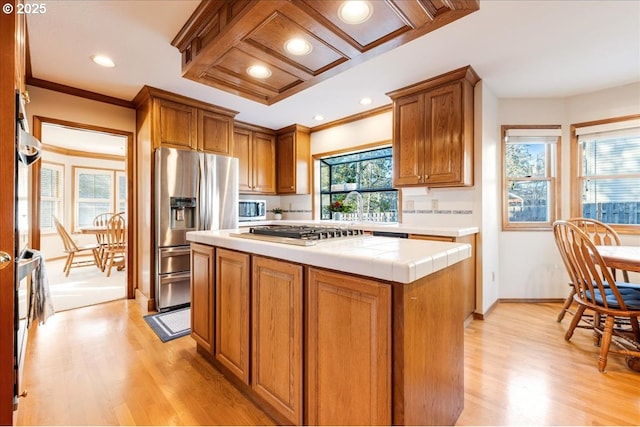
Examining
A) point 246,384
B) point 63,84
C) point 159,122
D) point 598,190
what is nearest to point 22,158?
point 246,384

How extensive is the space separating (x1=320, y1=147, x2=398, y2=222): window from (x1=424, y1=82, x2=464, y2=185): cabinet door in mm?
949

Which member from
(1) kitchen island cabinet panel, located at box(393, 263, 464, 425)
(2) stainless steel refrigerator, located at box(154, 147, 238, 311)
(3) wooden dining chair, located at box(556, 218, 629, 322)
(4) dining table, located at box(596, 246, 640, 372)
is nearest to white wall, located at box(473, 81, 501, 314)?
(3) wooden dining chair, located at box(556, 218, 629, 322)

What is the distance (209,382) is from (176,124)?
2.79m

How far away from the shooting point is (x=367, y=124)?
4027 mm

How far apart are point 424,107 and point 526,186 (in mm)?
1739

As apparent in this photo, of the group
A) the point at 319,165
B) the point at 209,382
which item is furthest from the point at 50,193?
the point at 209,382

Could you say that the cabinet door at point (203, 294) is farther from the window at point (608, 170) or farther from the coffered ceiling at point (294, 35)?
the window at point (608, 170)

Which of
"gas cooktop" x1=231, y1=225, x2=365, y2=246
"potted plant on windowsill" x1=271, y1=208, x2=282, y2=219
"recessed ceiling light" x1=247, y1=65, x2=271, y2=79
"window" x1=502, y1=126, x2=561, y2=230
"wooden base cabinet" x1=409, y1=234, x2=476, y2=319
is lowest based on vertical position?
"wooden base cabinet" x1=409, y1=234, x2=476, y2=319

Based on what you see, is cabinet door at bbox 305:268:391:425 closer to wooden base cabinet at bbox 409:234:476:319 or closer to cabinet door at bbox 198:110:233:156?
wooden base cabinet at bbox 409:234:476:319

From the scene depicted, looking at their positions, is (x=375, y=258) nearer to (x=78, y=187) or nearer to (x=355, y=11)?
(x=355, y=11)

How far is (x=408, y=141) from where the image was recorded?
3.18m

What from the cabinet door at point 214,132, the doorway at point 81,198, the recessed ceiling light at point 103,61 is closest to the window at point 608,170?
the cabinet door at point 214,132

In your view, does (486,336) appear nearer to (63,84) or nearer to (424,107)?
(424,107)

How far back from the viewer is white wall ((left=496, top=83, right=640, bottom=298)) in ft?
11.3
